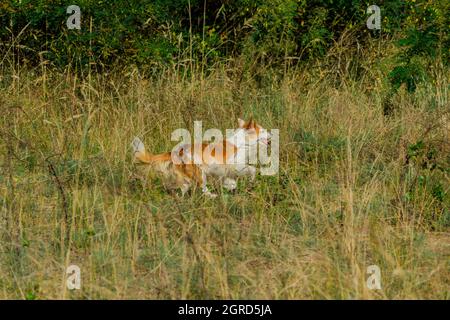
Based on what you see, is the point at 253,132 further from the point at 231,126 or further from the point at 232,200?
the point at 232,200

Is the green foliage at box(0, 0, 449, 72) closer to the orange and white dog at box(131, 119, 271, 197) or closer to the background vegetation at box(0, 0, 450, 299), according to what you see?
the background vegetation at box(0, 0, 450, 299)

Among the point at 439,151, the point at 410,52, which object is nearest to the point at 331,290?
the point at 439,151

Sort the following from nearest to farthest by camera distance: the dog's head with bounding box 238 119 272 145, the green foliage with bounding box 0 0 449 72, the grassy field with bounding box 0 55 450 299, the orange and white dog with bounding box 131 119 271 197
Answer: the grassy field with bounding box 0 55 450 299, the orange and white dog with bounding box 131 119 271 197, the dog's head with bounding box 238 119 272 145, the green foliage with bounding box 0 0 449 72

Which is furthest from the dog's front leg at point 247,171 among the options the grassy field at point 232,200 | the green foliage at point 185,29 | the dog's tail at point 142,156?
the green foliage at point 185,29

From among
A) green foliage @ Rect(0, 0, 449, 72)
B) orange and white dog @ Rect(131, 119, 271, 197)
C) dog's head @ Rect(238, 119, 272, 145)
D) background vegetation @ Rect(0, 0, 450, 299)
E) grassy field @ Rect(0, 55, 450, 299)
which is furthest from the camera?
green foliage @ Rect(0, 0, 449, 72)

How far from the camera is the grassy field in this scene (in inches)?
188

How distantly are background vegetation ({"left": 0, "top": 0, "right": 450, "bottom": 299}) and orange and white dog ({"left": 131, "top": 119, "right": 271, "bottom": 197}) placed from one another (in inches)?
7.2

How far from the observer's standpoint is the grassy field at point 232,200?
477cm

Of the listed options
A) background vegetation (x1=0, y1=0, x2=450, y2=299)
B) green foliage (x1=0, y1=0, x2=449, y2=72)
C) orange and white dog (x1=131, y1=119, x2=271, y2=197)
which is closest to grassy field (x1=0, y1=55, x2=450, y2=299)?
background vegetation (x1=0, y1=0, x2=450, y2=299)

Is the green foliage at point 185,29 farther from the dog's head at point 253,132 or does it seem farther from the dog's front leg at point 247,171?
the dog's front leg at point 247,171

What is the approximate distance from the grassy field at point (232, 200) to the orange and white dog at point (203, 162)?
13 centimetres
